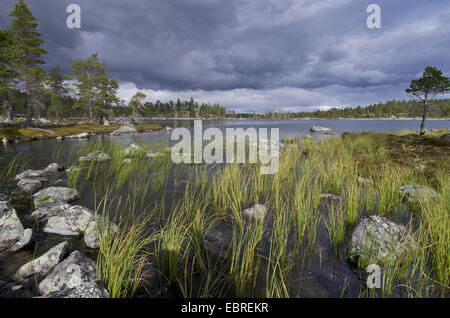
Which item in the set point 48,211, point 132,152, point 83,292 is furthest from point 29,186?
point 83,292

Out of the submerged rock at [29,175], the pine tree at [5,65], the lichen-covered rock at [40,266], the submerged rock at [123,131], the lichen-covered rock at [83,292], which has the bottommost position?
the lichen-covered rock at [40,266]

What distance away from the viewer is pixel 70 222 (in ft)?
11.9

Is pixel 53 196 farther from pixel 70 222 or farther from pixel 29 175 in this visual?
pixel 29 175

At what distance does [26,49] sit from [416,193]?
133ft

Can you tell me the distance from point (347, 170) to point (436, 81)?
21.2 metres

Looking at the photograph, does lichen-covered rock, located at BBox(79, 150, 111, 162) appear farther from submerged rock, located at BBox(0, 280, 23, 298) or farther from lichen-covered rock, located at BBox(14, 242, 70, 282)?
submerged rock, located at BBox(0, 280, 23, 298)

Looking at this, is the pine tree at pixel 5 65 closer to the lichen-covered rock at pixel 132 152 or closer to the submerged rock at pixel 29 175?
the lichen-covered rock at pixel 132 152

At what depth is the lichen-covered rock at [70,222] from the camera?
11.8 feet

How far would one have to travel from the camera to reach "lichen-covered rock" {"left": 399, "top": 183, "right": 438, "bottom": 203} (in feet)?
13.7

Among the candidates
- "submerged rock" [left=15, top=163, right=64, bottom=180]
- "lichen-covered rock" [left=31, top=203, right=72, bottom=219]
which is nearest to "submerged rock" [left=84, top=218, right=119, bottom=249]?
"lichen-covered rock" [left=31, top=203, right=72, bottom=219]

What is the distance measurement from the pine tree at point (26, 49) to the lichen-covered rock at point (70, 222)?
32.0 metres

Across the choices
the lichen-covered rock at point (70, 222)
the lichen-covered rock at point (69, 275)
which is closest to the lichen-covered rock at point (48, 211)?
the lichen-covered rock at point (70, 222)

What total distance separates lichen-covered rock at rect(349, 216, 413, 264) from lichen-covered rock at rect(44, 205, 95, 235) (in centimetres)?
494
